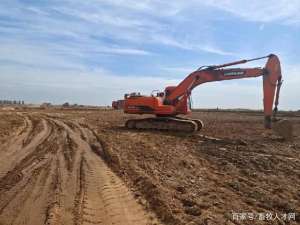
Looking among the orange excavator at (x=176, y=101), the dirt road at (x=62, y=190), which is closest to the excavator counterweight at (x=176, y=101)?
the orange excavator at (x=176, y=101)

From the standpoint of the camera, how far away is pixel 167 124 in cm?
2431

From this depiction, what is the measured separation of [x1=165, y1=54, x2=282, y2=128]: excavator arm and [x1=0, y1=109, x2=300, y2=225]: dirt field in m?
3.96

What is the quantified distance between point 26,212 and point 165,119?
17.2 meters

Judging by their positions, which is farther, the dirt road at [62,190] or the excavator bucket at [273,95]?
the excavator bucket at [273,95]

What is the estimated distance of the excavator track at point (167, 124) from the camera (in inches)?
931

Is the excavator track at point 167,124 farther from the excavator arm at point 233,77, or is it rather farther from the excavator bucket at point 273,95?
the excavator bucket at point 273,95

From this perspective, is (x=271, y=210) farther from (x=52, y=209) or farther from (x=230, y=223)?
(x=52, y=209)

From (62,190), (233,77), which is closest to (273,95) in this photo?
(233,77)

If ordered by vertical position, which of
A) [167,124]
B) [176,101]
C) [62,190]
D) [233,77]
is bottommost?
[62,190]

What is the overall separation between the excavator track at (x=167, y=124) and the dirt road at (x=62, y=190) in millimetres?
8477

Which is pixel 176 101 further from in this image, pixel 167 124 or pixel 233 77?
pixel 233 77

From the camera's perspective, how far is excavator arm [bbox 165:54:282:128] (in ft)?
69.6

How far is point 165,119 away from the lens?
2467 centimetres

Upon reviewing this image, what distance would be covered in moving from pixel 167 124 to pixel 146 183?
1427 centimetres
